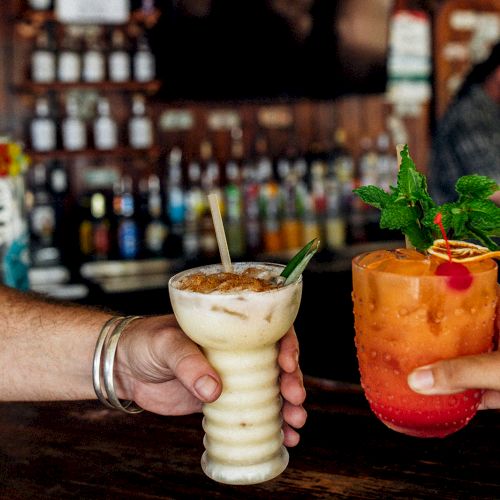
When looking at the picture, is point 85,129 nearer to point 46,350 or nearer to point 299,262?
point 46,350

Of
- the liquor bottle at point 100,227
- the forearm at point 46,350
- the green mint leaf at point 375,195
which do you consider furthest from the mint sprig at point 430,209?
the liquor bottle at point 100,227

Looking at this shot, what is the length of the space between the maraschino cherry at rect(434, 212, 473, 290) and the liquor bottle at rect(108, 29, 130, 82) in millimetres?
3306

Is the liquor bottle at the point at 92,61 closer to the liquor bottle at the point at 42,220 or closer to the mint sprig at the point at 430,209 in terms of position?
the liquor bottle at the point at 42,220

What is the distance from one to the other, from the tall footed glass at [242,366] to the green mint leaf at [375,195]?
0.53ft

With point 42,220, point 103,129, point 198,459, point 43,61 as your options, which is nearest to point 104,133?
point 103,129

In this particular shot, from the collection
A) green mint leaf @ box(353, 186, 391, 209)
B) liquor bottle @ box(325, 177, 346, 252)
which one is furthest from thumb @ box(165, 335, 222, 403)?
liquor bottle @ box(325, 177, 346, 252)

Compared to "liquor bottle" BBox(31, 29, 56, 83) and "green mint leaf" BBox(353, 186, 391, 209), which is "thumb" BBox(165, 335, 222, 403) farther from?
"liquor bottle" BBox(31, 29, 56, 83)

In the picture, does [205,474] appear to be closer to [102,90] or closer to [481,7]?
[102,90]

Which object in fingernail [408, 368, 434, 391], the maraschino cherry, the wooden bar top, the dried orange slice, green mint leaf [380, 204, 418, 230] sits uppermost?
green mint leaf [380, 204, 418, 230]

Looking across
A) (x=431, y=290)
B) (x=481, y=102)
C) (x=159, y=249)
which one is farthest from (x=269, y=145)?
(x=431, y=290)

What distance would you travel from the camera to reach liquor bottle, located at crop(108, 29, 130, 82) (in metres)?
3.99

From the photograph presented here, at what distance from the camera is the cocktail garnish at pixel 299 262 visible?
1.05m

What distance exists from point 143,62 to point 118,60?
0.14m

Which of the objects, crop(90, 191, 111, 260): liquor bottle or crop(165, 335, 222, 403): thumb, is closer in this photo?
crop(165, 335, 222, 403): thumb
